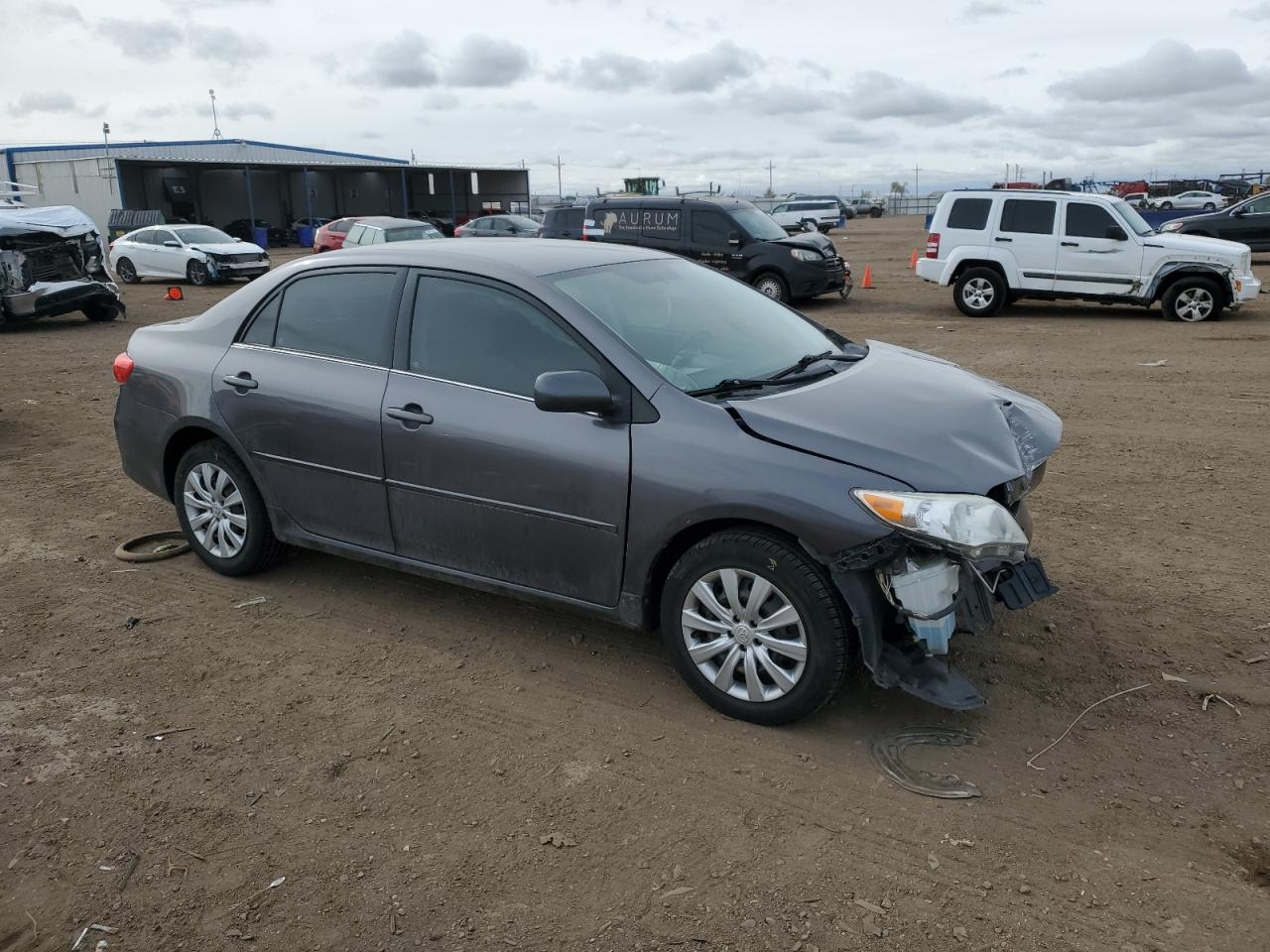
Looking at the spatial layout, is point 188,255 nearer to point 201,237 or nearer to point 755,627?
point 201,237

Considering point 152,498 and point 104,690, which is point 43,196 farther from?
point 104,690

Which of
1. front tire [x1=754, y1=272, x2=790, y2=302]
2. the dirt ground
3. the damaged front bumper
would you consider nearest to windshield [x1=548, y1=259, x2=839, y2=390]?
the damaged front bumper

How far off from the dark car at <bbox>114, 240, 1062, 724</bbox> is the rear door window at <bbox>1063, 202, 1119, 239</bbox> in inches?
435

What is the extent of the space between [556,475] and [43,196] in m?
47.6

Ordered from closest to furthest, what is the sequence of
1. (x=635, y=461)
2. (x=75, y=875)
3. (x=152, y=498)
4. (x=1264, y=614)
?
(x=75, y=875) → (x=635, y=461) → (x=1264, y=614) → (x=152, y=498)

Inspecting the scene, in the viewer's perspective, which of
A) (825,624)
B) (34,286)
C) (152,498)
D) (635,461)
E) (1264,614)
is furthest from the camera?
(34,286)

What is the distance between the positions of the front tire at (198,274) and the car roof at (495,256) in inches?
806

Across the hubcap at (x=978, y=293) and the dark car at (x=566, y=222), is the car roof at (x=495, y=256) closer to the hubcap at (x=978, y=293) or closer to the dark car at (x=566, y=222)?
the hubcap at (x=978, y=293)

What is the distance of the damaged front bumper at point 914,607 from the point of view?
11.2ft

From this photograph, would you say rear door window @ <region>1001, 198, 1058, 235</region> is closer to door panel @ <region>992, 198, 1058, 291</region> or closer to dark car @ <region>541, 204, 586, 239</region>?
door panel @ <region>992, 198, 1058, 291</region>

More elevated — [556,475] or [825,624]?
[556,475]

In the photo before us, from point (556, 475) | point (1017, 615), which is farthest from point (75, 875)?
point (1017, 615)

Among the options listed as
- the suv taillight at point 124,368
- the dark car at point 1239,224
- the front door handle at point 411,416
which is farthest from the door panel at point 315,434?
the dark car at point 1239,224

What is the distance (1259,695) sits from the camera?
3.88 metres
